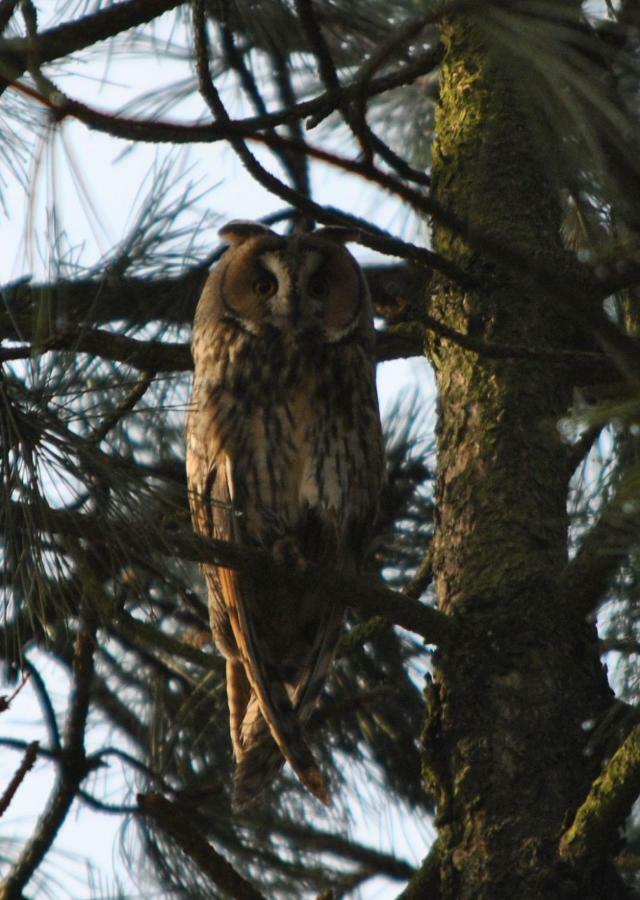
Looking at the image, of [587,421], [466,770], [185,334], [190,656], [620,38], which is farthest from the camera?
[185,334]

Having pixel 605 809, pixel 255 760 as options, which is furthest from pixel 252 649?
pixel 605 809

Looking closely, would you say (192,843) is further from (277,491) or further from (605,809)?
(277,491)

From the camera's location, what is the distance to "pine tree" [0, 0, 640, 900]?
173cm

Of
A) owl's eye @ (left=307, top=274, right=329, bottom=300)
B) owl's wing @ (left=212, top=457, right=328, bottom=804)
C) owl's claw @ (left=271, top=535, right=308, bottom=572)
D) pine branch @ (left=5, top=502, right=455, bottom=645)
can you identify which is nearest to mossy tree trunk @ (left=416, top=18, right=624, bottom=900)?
pine branch @ (left=5, top=502, right=455, bottom=645)

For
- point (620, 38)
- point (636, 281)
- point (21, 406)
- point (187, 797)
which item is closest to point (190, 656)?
point (187, 797)

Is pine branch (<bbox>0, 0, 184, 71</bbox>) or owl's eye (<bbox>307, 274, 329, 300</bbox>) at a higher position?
pine branch (<bbox>0, 0, 184, 71</bbox>)

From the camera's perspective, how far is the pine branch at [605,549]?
57.1 inches

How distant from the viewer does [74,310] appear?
276 cm

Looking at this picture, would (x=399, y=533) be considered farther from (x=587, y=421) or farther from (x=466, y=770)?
(x=587, y=421)

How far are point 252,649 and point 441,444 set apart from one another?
0.60m

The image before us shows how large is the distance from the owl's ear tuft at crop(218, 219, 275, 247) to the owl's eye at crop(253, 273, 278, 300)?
17 cm

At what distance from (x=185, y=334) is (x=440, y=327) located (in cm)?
144

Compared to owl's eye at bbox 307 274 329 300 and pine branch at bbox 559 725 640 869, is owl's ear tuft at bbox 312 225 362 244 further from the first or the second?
pine branch at bbox 559 725 640 869

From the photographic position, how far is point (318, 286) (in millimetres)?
3273
